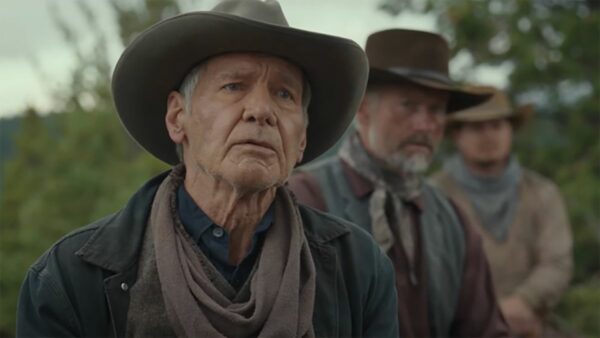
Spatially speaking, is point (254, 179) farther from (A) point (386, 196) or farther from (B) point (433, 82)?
(B) point (433, 82)

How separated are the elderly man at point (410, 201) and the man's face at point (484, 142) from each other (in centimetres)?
279

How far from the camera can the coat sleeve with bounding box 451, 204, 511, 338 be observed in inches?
259

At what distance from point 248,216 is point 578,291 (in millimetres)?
8172

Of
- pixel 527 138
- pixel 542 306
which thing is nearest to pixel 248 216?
pixel 542 306

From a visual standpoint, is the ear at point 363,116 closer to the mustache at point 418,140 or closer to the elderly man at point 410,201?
the elderly man at point 410,201

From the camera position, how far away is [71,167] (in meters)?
15.6

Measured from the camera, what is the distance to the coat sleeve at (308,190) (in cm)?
642

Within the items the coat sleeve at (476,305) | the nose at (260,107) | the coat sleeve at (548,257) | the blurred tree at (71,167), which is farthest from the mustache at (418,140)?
the blurred tree at (71,167)

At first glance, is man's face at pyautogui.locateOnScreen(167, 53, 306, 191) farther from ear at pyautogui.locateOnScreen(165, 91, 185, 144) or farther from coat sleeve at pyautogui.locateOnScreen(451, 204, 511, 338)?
coat sleeve at pyautogui.locateOnScreen(451, 204, 511, 338)

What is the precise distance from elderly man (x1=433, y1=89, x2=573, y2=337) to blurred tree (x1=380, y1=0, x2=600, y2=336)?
9.03 ft

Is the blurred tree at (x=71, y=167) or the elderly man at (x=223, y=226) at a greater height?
the elderly man at (x=223, y=226)

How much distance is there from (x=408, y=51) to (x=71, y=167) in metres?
8.89

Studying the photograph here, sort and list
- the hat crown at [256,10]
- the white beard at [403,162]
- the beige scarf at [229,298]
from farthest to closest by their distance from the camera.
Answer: the white beard at [403,162] → the hat crown at [256,10] → the beige scarf at [229,298]

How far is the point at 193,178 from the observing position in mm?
4578
